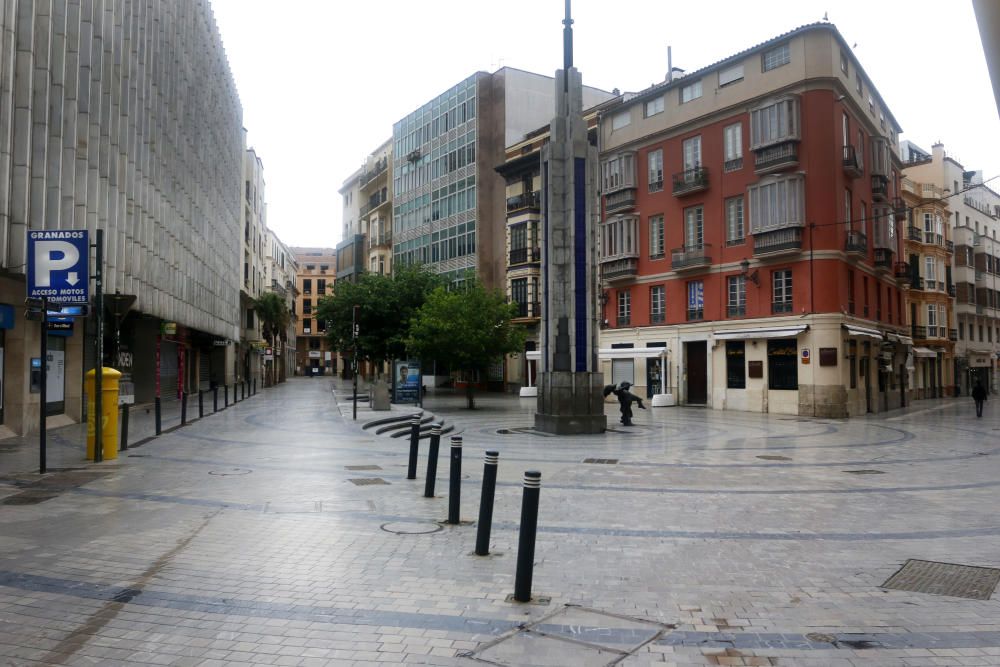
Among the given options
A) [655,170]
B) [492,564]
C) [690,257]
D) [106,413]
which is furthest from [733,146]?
[492,564]

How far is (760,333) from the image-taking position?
3234cm

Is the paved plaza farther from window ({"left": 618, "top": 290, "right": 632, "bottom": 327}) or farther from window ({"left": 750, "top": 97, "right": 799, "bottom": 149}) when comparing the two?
window ({"left": 618, "top": 290, "right": 632, "bottom": 327})

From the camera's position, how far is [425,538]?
8.04 meters

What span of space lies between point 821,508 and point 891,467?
5482mm

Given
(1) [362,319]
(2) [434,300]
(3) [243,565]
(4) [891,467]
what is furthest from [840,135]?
(3) [243,565]

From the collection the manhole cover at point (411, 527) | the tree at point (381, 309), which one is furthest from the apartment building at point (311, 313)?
the manhole cover at point (411, 527)

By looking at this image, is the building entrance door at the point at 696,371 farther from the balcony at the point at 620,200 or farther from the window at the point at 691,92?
the window at the point at 691,92

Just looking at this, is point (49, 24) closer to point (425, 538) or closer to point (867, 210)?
point (425, 538)

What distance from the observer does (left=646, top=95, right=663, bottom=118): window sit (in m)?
37.7

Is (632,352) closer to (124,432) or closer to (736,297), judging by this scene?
(736,297)

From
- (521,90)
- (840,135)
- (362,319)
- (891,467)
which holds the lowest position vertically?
(891,467)

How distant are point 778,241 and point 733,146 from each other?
17.7 ft

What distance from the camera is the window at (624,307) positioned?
3962 centimetres

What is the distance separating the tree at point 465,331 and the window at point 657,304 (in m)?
9.53
